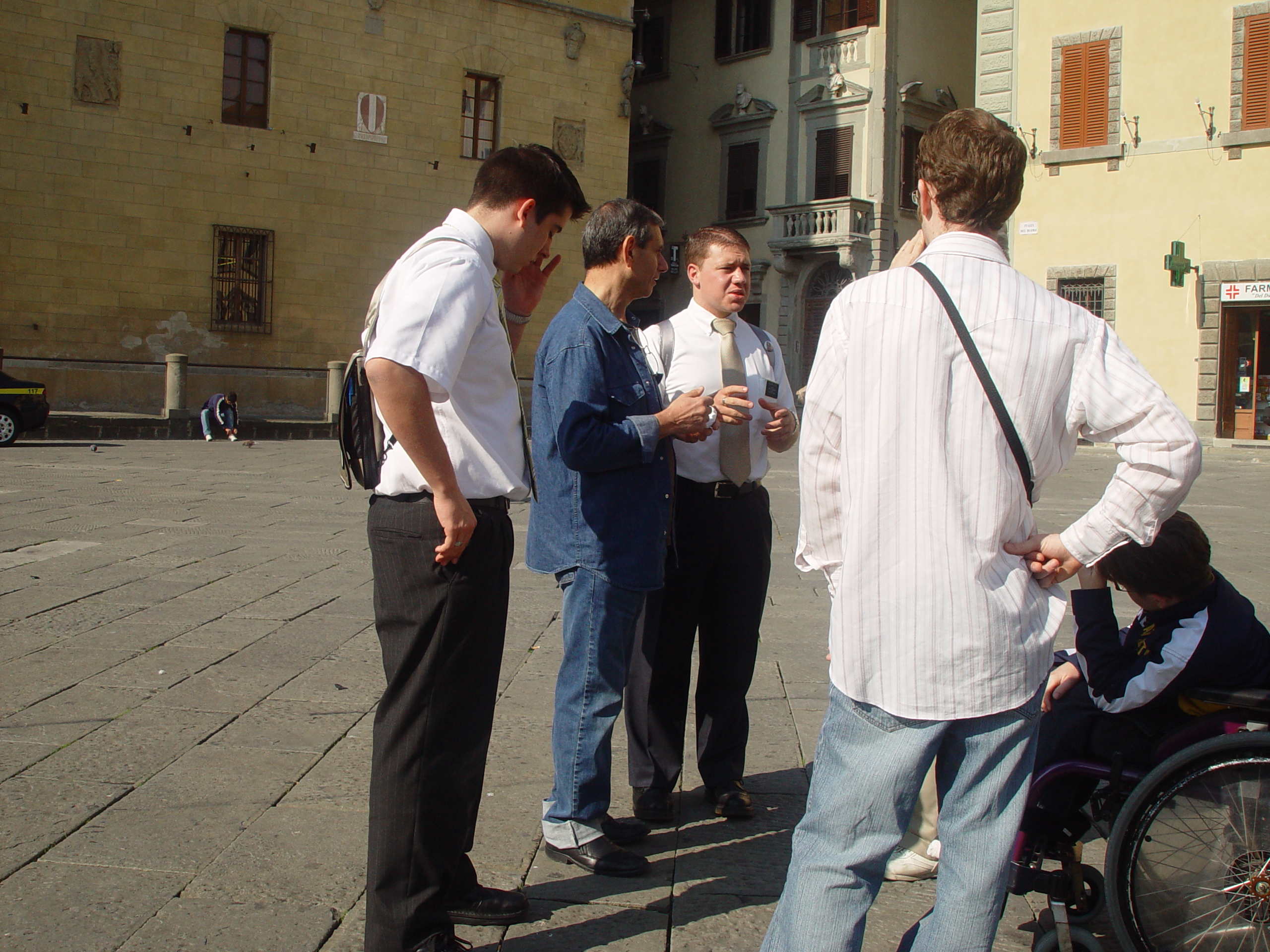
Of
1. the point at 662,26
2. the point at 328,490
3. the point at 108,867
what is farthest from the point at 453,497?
the point at 662,26

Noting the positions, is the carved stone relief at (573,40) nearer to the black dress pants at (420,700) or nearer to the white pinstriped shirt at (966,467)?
the black dress pants at (420,700)

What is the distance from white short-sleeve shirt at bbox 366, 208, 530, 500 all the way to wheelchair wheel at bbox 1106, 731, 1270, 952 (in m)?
1.47

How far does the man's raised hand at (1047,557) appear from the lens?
196 centimetres

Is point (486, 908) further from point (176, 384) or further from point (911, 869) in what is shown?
point (176, 384)

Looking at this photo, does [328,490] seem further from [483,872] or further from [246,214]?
[246,214]

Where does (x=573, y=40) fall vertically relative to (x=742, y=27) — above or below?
below

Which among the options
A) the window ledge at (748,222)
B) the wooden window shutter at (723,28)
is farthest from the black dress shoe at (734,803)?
the wooden window shutter at (723,28)

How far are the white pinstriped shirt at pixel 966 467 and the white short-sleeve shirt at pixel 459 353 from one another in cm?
82

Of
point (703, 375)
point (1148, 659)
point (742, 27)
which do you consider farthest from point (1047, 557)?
point (742, 27)

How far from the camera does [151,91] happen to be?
22594mm

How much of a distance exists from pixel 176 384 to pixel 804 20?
669 inches

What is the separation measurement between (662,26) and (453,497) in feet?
102

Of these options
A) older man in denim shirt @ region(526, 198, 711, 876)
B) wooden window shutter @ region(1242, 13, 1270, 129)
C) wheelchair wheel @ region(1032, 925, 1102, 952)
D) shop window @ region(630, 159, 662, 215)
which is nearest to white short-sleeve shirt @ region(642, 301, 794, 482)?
older man in denim shirt @ region(526, 198, 711, 876)

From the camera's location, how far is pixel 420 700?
249 cm
